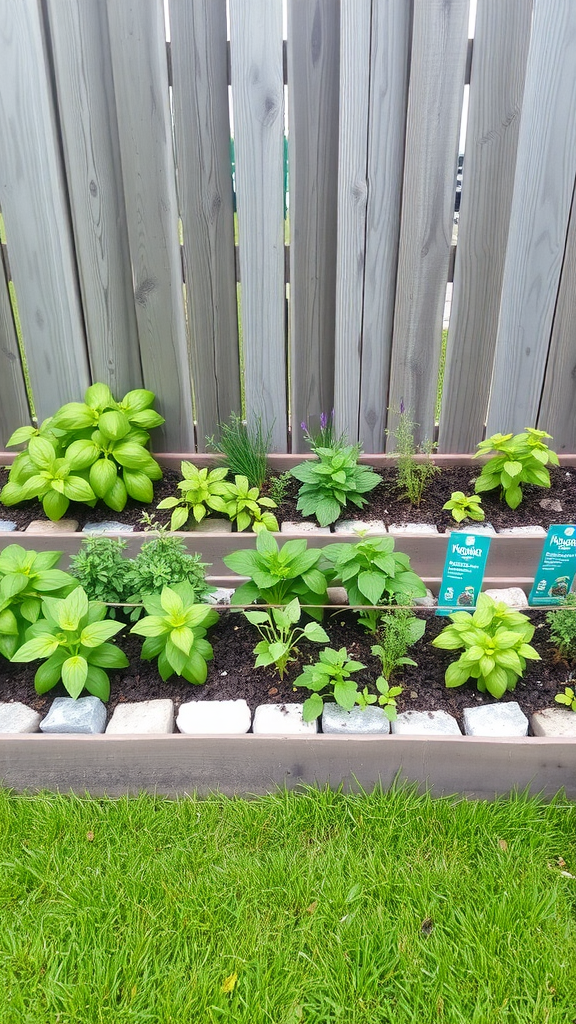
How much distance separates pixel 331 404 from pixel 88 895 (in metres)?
2.33

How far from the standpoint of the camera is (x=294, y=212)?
2916mm

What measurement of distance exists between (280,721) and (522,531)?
1.43 metres

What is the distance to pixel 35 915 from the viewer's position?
1804 millimetres

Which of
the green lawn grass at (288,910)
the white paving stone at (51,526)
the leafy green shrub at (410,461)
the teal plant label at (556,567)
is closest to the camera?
the green lawn grass at (288,910)

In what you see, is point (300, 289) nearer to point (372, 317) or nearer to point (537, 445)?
point (372, 317)

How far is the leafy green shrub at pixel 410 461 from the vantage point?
10.2ft

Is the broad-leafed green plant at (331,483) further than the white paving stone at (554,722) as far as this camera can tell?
Yes

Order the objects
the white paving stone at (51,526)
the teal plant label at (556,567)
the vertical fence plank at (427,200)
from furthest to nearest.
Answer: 1. the white paving stone at (51,526)
2. the vertical fence plank at (427,200)
3. the teal plant label at (556,567)

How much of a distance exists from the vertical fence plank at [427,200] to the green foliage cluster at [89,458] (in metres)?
1.23

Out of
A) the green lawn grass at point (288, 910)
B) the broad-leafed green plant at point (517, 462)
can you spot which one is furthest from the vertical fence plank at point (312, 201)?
the green lawn grass at point (288, 910)

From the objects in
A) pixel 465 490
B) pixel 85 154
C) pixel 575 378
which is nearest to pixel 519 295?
pixel 575 378

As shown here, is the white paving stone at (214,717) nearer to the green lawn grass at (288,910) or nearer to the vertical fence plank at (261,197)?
the green lawn grass at (288,910)

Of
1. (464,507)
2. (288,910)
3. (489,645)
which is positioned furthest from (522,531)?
(288,910)

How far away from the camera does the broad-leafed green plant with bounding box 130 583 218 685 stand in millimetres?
2094
